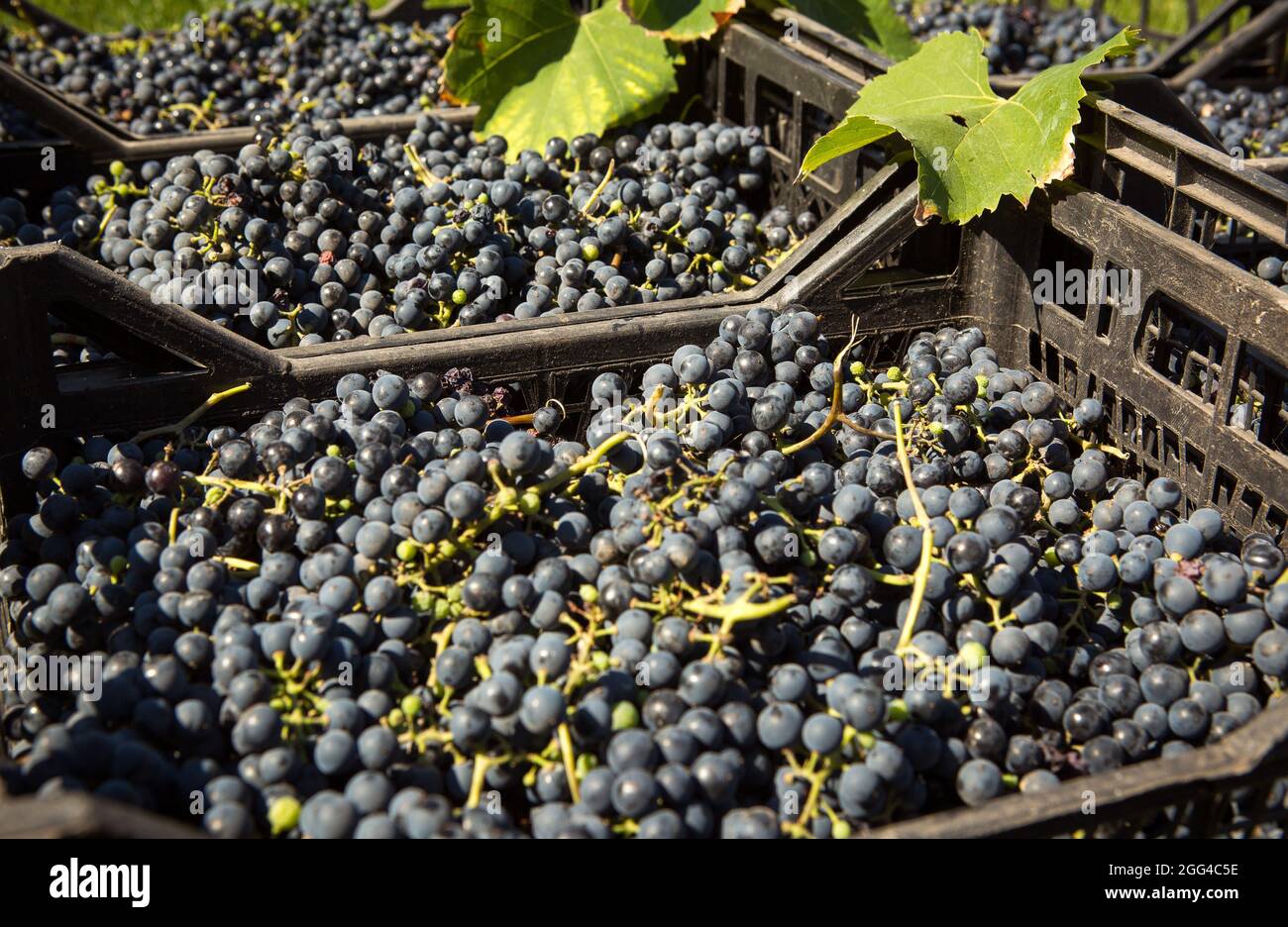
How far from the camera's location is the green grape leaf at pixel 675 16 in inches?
107

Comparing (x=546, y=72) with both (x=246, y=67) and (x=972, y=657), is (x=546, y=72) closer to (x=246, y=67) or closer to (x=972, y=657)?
(x=246, y=67)

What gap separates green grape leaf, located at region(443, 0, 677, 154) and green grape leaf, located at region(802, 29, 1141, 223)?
784 mm

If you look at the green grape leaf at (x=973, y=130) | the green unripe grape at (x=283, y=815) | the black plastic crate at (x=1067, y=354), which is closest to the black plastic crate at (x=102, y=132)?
the black plastic crate at (x=1067, y=354)

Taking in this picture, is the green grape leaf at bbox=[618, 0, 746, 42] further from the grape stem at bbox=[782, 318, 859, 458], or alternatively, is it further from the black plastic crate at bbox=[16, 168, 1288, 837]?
the grape stem at bbox=[782, 318, 859, 458]

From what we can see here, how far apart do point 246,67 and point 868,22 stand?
1742 millimetres

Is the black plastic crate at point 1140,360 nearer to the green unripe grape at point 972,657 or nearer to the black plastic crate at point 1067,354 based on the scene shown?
the black plastic crate at point 1067,354

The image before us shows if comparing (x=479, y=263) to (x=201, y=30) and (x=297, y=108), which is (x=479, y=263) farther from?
(x=201, y=30)

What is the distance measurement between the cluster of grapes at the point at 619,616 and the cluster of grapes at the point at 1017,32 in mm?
2204

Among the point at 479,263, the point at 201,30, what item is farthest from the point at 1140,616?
the point at 201,30

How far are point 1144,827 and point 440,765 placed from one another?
2.47ft

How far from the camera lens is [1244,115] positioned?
10.0 ft

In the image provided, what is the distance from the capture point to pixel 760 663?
4.36ft

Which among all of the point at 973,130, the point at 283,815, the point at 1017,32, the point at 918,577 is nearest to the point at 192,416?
the point at 283,815

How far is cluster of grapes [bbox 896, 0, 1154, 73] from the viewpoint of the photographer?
3.49 metres
